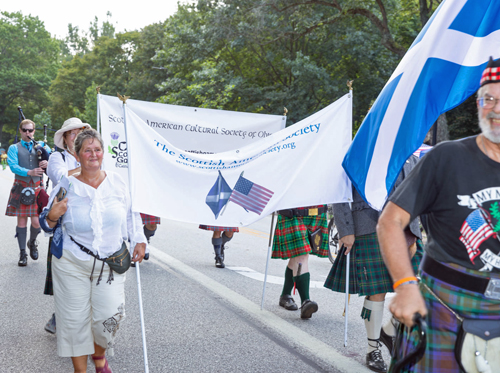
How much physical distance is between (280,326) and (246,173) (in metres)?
1.51

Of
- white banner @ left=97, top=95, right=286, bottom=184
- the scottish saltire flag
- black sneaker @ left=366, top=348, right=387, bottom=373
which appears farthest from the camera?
white banner @ left=97, top=95, right=286, bottom=184

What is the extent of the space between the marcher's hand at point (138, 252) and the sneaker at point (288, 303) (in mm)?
2371

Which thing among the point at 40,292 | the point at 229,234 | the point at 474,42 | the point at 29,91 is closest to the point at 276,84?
the point at 229,234

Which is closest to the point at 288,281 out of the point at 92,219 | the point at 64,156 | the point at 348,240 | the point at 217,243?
the point at 348,240

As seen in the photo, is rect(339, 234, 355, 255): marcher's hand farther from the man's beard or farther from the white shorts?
the man's beard

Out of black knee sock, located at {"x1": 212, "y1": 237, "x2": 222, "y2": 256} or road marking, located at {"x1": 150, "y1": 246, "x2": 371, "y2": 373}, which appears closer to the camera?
road marking, located at {"x1": 150, "y1": 246, "x2": 371, "y2": 373}

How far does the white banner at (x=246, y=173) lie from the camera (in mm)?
4531

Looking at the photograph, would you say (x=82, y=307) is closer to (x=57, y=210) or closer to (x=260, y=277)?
(x=57, y=210)

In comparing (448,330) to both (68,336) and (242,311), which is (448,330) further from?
(242,311)

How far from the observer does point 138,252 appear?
13.0ft

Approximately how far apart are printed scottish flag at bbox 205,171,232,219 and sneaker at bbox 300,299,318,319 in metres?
1.33

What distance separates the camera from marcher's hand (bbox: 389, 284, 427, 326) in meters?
2.00

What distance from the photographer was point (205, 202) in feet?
15.6

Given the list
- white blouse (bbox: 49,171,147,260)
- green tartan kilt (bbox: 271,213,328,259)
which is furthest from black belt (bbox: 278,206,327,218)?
white blouse (bbox: 49,171,147,260)
